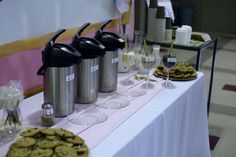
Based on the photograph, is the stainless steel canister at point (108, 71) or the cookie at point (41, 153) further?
the stainless steel canister at point (108, 71)

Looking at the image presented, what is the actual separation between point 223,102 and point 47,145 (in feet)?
9.02

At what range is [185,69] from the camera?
187 centimetres

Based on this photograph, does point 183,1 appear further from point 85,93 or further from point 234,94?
point 85,93

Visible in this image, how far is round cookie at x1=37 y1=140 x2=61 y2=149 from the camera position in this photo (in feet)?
3.17

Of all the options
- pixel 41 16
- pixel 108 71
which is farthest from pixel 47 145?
pixel 41 16

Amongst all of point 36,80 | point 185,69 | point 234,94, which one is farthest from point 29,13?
point 234,94

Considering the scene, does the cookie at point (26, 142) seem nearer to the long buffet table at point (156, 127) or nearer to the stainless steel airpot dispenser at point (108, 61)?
the long buffet table at point (156, 127)

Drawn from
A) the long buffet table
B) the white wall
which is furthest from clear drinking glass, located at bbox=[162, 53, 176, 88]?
the white wall

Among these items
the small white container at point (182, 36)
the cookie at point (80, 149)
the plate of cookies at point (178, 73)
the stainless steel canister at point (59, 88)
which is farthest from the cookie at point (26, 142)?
the small white container at point (182, 36)

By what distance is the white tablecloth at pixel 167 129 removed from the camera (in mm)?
1144

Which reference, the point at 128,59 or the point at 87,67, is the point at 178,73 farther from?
the point at 87,67

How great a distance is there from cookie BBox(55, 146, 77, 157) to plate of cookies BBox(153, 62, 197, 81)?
3.16ft

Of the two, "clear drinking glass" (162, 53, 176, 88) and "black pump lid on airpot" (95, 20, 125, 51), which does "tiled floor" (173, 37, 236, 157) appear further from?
"black pump lid on airpot" (95, 20, 125, 51)

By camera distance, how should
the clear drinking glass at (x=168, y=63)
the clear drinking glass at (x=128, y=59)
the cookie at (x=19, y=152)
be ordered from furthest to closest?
the clear drinking glass at (x=128, y=59) → the clear drinking glass at (x=168, y=63) → the cookie at (x=19, y=152)
